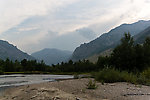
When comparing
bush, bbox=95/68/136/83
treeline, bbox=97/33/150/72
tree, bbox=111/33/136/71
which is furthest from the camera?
tree, bbox=111/33/136/71

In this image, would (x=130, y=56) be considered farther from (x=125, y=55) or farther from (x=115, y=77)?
(x=115, y=77)

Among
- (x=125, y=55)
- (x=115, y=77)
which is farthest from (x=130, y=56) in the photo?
(x=115, y=77)

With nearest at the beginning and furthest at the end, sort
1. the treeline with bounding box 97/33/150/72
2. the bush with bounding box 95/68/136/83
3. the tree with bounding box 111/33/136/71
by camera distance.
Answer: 1. the bush with bounding box 95/68/136/83
2. the treeline with bounding box 97/33/150/72
3. the tree with bounding box 111/33/136/71

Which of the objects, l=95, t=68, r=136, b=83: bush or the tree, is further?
the tree

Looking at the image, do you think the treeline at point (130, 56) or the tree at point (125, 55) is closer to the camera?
the treeline at point (130, 56)

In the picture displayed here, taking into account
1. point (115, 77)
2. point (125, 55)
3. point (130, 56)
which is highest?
point (125, 55)

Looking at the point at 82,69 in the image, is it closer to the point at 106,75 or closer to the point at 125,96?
the point at 106,75

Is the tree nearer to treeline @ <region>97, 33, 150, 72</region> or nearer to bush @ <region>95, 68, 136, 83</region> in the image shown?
treeline @ <region>97, 33, 150, 72</region>

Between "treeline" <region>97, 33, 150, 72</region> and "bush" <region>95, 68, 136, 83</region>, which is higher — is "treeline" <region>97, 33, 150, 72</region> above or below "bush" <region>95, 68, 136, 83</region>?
above

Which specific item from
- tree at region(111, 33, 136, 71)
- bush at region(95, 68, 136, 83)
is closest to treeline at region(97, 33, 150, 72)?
tree at region(111, 33, 136, 71)

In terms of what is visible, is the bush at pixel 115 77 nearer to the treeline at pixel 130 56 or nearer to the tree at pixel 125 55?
the treeline at pixel 130 56

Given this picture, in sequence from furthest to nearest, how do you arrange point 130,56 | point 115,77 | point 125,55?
1. point 125,55
2. point 130,56
3. point 115,77

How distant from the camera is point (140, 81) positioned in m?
19.2

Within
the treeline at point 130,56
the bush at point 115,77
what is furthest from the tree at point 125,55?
the bush at point 115,77
